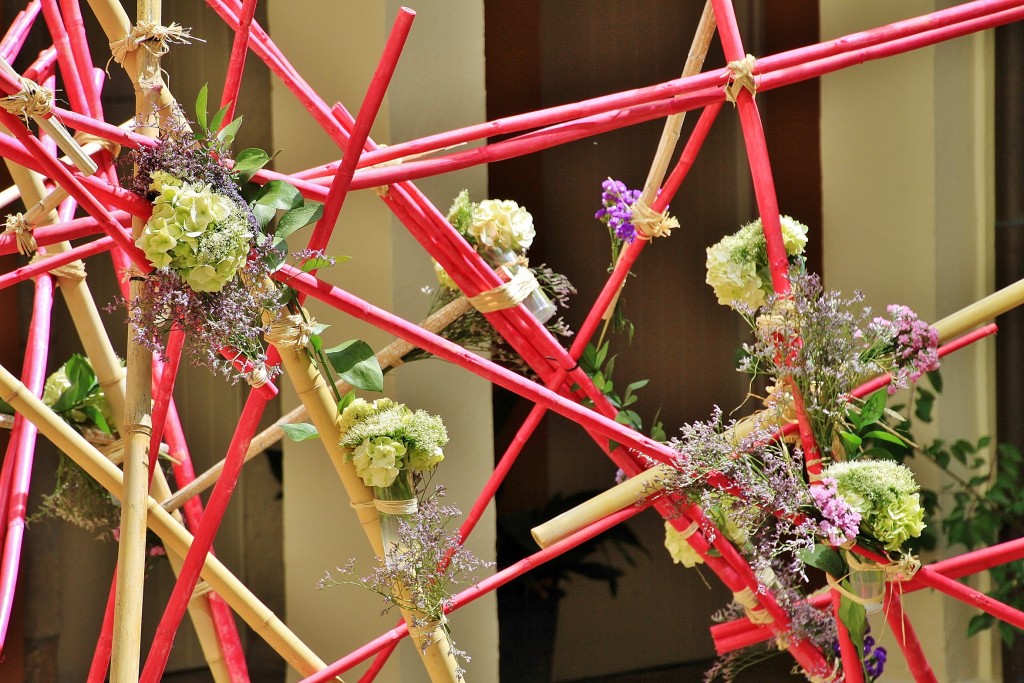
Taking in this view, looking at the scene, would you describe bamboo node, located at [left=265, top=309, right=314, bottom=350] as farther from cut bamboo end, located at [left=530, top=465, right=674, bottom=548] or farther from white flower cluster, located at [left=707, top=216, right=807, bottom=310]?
white flower cluster, located at [left=707, top=216, right=807, bottom=310]

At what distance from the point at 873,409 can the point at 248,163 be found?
2.42 feet

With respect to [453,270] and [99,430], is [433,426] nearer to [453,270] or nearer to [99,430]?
[453,270]

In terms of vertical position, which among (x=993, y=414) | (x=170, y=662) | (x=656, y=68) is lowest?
(x=170, y=662)

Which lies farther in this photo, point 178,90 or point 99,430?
point 178,90

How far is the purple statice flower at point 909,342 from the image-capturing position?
118cm

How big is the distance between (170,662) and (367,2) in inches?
47.9

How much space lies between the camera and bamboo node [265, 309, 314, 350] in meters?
1.01

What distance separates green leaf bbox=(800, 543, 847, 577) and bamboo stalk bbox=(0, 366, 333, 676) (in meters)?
0.62

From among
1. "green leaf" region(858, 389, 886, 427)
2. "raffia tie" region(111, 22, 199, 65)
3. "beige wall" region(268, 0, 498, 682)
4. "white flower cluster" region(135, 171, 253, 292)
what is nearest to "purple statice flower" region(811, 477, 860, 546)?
"green leaf" region(858, 389, 886, 427)

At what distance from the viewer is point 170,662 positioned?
192cm

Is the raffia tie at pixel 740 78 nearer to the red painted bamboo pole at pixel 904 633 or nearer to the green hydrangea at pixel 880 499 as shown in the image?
the green hydrangea at pixel 880 499

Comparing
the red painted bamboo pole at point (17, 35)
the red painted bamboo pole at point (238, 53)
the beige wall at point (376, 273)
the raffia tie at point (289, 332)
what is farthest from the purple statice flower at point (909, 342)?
the red painted bamboo pole at point (17, 35)

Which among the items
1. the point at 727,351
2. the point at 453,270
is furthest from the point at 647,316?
the point at 453,270

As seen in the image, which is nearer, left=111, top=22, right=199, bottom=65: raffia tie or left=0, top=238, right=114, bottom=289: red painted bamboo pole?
left=111, top=22, right=199, bottom=65: raffia tie
